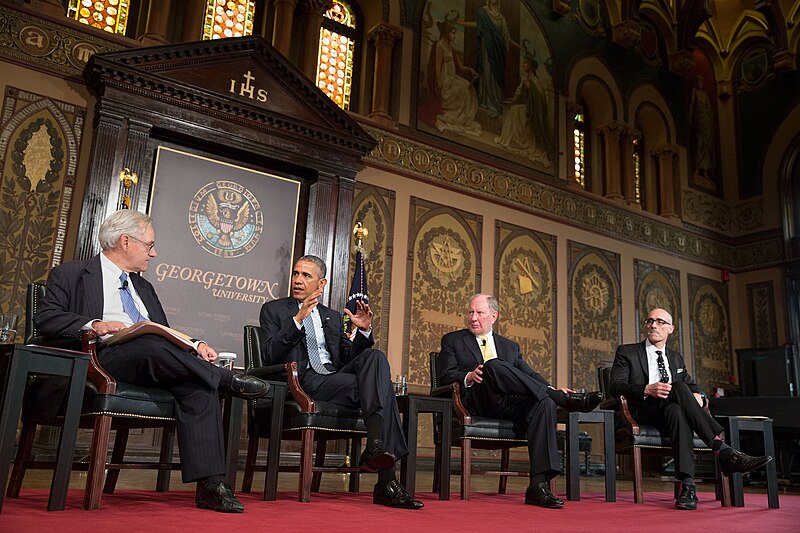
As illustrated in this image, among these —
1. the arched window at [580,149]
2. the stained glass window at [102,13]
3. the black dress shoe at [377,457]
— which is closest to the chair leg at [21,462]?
the black dress shoe at [377,457]

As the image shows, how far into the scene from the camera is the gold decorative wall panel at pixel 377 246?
26.9 ft

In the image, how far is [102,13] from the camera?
7.31m

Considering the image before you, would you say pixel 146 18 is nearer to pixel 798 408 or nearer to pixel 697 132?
pixel 798 408

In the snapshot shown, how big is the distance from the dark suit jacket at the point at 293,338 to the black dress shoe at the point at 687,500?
80.8 inches

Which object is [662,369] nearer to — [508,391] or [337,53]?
[508,391]

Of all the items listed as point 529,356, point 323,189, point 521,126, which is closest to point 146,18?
point 323,189

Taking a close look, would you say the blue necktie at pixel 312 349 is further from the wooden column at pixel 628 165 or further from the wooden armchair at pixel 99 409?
the wooden column at pixel 628 165

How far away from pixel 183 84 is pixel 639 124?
8.24 meters

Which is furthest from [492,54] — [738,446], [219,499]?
[219,499]

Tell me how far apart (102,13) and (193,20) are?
894 millimetres

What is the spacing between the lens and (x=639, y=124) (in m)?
12.3

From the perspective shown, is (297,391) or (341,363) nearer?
(297,391)

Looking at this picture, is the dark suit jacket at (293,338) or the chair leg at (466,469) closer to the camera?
the dark suit jacket at (293,338)

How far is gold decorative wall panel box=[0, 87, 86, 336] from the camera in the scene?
624 centimetres
